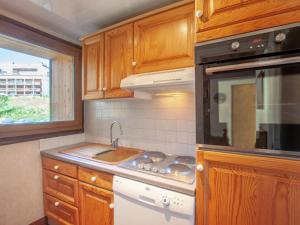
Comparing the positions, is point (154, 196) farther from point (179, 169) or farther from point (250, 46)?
point (250, 46)

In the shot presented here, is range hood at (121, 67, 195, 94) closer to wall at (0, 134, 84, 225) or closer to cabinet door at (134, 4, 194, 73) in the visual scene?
cabinet door at (134, 4, 194, 73)

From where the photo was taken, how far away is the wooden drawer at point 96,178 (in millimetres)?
1256

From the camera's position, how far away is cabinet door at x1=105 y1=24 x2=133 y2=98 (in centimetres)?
144

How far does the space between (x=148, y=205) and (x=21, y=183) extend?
1.33 metres

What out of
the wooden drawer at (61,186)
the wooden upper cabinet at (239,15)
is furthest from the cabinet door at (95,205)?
the wooden upper cabinet at (239,15)

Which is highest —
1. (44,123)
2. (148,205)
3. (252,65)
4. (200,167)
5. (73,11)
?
(73,11)

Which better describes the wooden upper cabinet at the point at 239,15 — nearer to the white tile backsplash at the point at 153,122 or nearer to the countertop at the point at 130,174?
the white tile backsplash at the point at 153,122

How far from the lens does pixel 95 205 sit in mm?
1341

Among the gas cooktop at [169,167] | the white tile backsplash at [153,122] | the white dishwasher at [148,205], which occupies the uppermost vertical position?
the white tile backsplash at [153,122]

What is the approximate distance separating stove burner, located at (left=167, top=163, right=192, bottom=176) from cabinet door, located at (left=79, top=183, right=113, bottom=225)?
1.59 ft

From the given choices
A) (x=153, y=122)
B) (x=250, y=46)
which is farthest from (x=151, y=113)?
(x=250, y=46)

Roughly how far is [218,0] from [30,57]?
1.83 meters

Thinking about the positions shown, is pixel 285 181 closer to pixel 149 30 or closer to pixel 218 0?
pixel 218 0

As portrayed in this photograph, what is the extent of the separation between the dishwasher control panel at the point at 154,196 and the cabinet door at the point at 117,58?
708 millimetres
